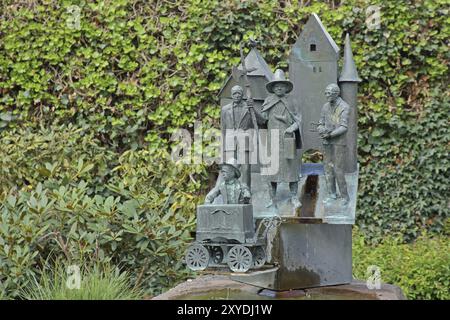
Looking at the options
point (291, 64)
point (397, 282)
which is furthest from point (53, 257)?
point (397, 282)

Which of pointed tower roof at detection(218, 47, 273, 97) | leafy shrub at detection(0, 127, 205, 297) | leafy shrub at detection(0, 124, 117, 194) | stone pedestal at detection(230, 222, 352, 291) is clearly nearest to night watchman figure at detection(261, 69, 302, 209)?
stone pedestal at detection(230, 222, 352, 291)

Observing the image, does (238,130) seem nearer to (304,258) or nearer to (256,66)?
(256,66)

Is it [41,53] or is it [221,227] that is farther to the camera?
[41,53]

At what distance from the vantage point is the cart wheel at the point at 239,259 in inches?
247

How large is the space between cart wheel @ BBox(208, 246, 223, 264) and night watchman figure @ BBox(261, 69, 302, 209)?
2.80ft

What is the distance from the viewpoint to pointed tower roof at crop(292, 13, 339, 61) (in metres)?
7.17

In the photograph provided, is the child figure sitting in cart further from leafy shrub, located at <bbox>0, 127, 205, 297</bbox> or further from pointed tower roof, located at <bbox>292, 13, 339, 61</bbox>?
leafy shrub, located at <bbox>0, 127, 205, 297</bbox>

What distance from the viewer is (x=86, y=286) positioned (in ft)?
22.7

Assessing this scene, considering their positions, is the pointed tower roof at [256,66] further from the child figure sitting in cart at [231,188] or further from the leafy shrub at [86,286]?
the leafy shrub at [86,286]

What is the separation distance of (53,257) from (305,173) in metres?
2.57

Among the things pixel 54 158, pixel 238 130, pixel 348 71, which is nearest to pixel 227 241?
pixel 238 130

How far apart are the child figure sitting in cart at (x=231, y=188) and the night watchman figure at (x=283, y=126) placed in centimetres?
45
